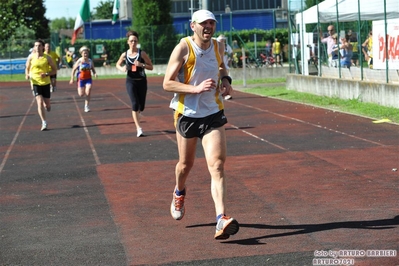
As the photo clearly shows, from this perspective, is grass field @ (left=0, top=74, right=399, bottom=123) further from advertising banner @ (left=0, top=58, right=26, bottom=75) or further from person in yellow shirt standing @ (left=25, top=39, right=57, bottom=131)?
advertising banner @ (left=0, top=58, right=26, bottom=75)

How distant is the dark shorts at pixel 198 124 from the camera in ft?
26.5

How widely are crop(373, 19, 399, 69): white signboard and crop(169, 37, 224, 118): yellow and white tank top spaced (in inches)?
519

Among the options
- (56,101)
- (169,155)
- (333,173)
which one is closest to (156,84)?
(56,101)

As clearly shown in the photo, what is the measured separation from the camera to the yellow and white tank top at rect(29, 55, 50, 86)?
62.8 ft

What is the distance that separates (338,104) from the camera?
22.8 m

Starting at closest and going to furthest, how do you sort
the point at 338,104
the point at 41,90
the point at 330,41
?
the point at 41,90 → the point at 338,104 → the point at 330,41

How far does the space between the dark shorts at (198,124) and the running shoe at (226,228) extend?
3.10 ft

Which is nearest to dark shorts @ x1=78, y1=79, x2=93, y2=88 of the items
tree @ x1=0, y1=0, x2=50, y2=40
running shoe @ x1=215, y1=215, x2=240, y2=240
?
running shoe @ x1=215, y1=215, x2=240, y2=240

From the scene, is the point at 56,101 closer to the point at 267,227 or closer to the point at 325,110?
the point at 325,110

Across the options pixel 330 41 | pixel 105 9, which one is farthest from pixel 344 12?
pixel 105 9

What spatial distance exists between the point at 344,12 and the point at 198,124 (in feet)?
56.6

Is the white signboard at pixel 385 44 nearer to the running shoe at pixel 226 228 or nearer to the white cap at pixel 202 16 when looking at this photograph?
the white cap at pixel 202 16

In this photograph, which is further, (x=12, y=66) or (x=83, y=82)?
(x=12, y=66)

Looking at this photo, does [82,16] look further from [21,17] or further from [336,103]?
[336,103]
